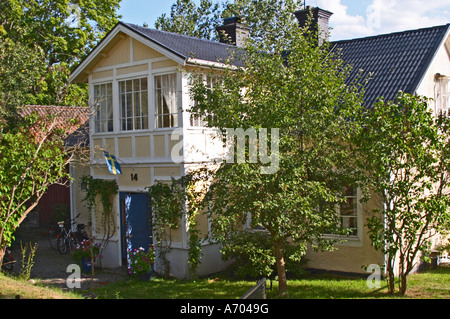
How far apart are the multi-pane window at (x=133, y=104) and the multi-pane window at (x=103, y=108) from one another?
1.87 feet

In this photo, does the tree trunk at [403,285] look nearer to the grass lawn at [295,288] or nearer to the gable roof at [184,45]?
the grass lawn at [295,288]

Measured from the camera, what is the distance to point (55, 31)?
24719mm

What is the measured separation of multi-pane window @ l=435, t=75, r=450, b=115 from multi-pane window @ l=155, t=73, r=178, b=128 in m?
7.24

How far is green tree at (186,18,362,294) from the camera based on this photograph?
8.70 m

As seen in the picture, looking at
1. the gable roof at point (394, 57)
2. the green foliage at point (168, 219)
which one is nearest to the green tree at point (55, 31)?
the green foliage at point (168, 219)

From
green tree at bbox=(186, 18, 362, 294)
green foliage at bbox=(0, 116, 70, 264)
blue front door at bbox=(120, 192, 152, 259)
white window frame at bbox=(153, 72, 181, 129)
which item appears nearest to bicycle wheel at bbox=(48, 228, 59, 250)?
blue front door at bbox=(120, 192, 152, 259)

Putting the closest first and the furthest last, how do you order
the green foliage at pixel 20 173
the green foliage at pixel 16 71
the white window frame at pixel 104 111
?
the green foliage at pixel 20 173, the white window frame at pixel 104 111, the green foliage at pixel 16 71

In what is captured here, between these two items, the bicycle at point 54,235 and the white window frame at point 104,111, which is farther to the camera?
the bicycle at point 54,235

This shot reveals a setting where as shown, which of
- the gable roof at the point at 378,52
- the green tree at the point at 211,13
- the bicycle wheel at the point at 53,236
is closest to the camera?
the gable roof at the point at 378,52

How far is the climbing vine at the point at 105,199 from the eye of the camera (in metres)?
14.0

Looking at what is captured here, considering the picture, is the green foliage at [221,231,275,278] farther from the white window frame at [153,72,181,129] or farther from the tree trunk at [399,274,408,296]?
the white window frame at [153,72,181,129]
